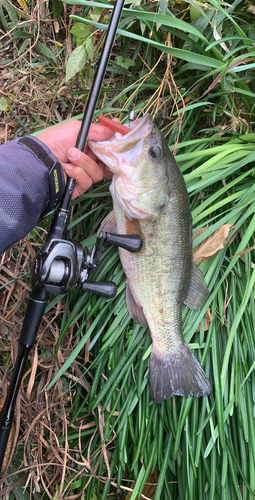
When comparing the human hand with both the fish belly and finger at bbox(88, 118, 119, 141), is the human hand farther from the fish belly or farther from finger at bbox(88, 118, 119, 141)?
the fish belly

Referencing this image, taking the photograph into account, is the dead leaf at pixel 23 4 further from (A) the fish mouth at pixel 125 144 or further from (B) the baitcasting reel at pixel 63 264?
(B) the baitcasting reel at pixel 63 264

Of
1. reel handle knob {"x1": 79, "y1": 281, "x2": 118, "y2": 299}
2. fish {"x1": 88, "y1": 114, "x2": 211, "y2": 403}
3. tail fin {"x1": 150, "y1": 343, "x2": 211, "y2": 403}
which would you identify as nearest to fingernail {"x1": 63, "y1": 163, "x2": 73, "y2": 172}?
fish {"x1": 88, "y1": 114, "x2": 211, "y2": 403}

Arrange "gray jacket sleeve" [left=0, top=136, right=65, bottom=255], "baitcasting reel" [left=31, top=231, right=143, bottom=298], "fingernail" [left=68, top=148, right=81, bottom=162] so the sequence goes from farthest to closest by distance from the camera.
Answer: "fingernail" [left=68, top=148, right=81, bottom=162] → "gray jacket sleeve" [left=0, top=136, right=65, bottom=255] → "baitcasting reel" [left=31, top=231, right=143, bottom=298]

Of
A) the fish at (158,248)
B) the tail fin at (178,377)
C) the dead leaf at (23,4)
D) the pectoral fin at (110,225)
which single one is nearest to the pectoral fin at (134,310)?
the fish at (158,248)

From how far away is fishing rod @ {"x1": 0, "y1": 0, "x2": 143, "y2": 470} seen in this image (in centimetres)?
135

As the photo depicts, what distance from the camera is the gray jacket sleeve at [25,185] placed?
4.74ft

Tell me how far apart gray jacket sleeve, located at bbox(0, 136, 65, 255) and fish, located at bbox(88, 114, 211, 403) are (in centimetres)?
23

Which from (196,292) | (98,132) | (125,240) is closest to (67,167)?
(98,132)

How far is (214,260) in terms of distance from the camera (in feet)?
5.88

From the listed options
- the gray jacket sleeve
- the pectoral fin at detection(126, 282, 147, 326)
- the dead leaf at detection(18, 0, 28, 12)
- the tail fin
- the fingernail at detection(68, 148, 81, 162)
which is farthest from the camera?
the dead leaf at detection(18, 0, 28, 12)

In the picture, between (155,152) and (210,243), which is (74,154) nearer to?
(155,152)

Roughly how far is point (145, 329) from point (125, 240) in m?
0.55

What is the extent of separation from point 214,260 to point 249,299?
280 mm

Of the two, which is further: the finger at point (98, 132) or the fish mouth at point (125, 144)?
the finger at point (98, 132)
